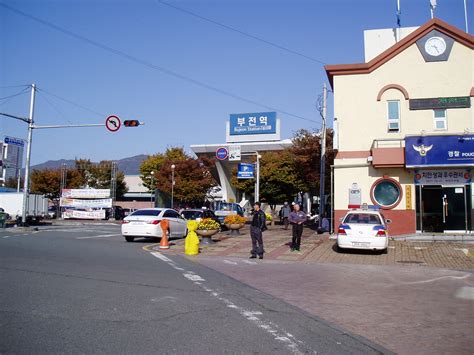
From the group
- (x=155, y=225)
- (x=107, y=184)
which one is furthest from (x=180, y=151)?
(x=155, y=225)

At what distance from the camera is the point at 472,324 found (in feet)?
23.5

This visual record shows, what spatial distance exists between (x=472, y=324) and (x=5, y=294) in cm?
770

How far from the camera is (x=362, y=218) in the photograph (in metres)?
16.9

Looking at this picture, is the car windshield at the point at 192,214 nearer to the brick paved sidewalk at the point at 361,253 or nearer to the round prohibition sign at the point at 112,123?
the brick paved sidewalk at the point at 361,253

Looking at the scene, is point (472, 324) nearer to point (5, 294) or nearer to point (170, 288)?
point (170, 288)

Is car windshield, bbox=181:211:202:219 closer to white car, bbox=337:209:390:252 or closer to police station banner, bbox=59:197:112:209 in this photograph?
white car, bbox=337:209:390:252

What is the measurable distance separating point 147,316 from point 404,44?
19.8m

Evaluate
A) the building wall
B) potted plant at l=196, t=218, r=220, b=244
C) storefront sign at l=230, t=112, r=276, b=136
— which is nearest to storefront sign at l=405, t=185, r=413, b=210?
the building wall

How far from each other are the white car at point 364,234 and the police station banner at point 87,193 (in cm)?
4026

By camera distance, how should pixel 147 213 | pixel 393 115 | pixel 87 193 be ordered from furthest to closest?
1. pixel 87 193
2. pixel 393 115
3. pixel 147 213

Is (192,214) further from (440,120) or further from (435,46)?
(435,46)

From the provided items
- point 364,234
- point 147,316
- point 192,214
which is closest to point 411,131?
point 364,234

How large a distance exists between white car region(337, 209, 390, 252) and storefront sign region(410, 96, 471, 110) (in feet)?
25.7

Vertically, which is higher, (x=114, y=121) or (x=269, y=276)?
(x=114, y=121)
